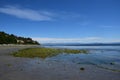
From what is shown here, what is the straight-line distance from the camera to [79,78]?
17.7 m

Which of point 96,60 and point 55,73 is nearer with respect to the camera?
point 55,73

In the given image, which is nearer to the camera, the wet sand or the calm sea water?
the wet sand

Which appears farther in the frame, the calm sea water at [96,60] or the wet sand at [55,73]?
the calm sea water at [96,60]

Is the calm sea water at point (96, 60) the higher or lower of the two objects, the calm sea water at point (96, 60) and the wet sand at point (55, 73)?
the higher

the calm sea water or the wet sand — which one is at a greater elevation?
the calm sea water

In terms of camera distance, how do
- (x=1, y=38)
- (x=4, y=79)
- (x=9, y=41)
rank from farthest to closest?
1. (x=9, y=41)
2. (x=1, y=38)
3. (x=4, y=79)

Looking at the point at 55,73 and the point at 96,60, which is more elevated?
the point at 96,60

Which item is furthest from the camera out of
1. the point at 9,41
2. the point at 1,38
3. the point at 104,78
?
the point at 9,41

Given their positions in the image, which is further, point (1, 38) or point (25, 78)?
point (1, 38)

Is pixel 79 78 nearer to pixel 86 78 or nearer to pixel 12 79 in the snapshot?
pixel 86 78

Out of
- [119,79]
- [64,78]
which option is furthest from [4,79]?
[119,79]

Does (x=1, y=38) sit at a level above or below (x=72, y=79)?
above

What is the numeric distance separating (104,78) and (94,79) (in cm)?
118

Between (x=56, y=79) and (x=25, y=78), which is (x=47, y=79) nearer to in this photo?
(x=56, y=79)
